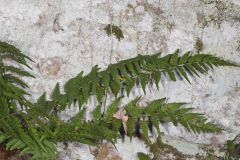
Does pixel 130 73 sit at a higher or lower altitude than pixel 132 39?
lower

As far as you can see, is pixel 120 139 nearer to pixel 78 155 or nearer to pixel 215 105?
pixel 78 155

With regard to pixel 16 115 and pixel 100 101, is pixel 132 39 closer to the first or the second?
pixel 100 101

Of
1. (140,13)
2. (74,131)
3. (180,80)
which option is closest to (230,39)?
(180,80)

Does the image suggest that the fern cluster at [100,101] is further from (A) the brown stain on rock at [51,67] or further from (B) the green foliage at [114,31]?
(B) the green foliage at [114,31]

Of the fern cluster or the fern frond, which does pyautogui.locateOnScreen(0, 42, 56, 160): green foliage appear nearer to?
the fern cluster

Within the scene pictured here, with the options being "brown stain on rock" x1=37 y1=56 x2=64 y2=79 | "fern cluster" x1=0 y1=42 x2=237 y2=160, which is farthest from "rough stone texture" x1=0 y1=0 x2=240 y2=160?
"fern cluster" x1=0 y1=42 x2=237 y2=160

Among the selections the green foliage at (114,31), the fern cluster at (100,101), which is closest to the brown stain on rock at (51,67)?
the fern cluster at (100,101)

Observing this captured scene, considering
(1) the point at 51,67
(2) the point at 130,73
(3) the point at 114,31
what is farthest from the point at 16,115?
(3) the point at 114,31
